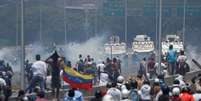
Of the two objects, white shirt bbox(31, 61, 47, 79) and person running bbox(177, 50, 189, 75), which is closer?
white shirt bbox(31, 61, 47, 79)

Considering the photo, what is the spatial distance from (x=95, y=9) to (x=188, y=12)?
17.7 ft

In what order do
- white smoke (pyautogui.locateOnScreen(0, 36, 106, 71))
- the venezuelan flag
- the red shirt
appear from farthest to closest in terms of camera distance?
1. white smoke (pyautogui.locateOnScreen(0, 36, 106, 71))
2. the venezuelan flag
3. the red shirt

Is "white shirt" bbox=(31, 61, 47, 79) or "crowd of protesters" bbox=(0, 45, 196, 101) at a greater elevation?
"white shirt" bbox=(31, 61, 47, 79)

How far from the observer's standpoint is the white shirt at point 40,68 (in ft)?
69.4

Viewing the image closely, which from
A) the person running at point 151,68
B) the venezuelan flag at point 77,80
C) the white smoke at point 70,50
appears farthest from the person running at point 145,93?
the white smoke at point 70,50

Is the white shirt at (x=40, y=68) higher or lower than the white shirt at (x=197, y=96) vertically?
higher

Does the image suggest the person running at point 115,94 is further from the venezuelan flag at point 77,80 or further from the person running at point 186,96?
the venezuelan flag at point 77,80

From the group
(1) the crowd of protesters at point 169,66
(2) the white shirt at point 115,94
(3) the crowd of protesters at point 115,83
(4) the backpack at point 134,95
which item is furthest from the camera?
(1) the crowd of protesters at point 169,66

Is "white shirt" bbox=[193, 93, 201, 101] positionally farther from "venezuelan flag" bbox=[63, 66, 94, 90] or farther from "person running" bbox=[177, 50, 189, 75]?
"person running" bbox=[177, 50, 189, 75]

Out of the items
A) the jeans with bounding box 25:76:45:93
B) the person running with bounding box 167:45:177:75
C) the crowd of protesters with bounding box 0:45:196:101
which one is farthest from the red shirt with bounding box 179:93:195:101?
the person running with bounding box 167:45:177:75

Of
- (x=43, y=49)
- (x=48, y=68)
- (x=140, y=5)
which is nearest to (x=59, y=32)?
(x=43, y=49)

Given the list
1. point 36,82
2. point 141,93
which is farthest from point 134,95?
point 36,82

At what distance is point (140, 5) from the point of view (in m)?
41.9

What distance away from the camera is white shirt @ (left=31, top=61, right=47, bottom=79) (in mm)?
21141
